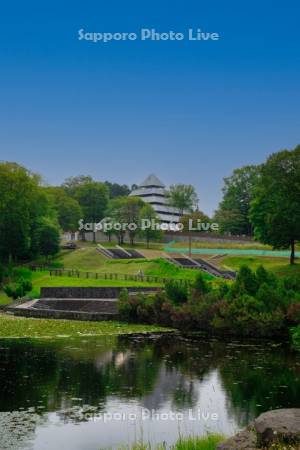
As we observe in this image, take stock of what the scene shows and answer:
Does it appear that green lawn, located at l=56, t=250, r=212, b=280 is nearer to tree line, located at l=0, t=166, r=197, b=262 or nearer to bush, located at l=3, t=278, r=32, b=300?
tree line, located at l=0, t=166, r=197, b=262

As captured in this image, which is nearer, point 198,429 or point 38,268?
point 198,429

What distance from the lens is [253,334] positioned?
3759 cm

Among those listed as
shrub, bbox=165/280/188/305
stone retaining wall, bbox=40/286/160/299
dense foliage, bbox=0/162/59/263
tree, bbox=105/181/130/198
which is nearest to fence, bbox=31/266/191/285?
stone retaining wall, bbox=40/286/160/299

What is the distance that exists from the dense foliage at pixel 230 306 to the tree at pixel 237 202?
65.5 metres

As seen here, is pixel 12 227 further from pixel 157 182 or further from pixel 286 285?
pixel 157 182

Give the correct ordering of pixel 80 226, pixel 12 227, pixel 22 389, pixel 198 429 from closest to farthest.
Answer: pixel 198 429 < pixel 22 389 < pixel 12 227 < pixel 80 226

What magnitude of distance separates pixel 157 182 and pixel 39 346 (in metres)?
105

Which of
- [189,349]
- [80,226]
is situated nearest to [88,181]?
[80,226]

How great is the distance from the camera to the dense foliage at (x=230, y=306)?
3722cm

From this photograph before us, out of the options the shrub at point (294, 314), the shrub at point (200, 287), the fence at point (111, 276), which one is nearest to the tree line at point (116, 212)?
the fence at point (111, 276)

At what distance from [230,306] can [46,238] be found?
134 ft

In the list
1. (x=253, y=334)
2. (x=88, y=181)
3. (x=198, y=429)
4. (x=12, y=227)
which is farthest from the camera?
(x=88, y=181)

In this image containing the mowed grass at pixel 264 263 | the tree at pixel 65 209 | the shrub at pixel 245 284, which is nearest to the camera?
the shrub at pixel 245 284

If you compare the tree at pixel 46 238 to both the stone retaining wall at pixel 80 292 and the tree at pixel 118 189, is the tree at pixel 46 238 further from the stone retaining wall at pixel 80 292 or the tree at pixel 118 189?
the tree at pixel 118 189
